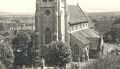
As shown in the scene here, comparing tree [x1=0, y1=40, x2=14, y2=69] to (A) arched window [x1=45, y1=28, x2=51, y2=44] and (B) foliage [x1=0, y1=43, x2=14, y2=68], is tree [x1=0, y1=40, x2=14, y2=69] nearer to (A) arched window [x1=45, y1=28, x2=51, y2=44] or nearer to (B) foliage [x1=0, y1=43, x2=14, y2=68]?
(B) foliage [x1=0, y1=43, x2=14, y2=68]

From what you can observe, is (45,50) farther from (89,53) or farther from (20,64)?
(89,53)

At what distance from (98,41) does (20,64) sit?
17837 mm

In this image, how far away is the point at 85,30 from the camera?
71.0m

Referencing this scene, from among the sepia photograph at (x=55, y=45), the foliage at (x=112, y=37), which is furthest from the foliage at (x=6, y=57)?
the foliage at (x=112, y=37)

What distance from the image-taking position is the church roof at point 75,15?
208 ft

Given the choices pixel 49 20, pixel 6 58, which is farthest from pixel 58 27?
pixel 6 58

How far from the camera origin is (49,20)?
58.0m

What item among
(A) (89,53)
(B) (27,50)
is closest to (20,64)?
(B) (27,50)

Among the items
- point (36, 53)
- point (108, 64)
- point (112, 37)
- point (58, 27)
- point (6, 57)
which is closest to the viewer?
point (108, 64)

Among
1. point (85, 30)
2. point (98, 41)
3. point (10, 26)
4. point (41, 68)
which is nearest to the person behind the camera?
point (41, 68)

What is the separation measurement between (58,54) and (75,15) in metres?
15.7

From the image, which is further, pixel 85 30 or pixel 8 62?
pixel 85 30

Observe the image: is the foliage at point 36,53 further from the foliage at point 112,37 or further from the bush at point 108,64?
the foliage at point 112,37

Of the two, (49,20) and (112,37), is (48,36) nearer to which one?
(49,20)
